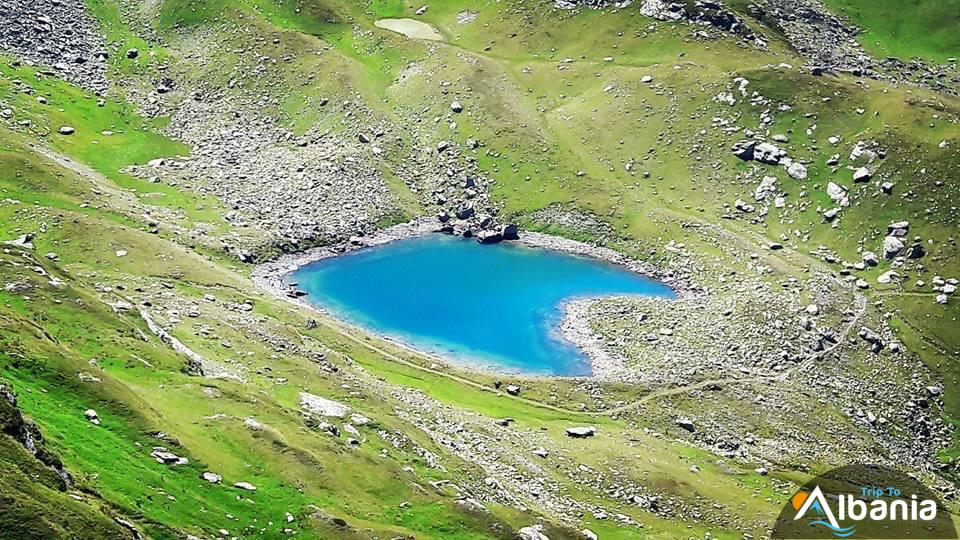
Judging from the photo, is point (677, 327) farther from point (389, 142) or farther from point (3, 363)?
point (3, 363)

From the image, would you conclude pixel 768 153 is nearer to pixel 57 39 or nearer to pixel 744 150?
pixel 744 150

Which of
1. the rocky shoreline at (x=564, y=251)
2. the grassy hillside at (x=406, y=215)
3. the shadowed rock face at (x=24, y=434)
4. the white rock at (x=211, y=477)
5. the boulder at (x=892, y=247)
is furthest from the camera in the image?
the boulder at (x=892, y=247)

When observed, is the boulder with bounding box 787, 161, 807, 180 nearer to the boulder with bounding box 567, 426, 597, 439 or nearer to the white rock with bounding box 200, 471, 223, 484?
the boulder with bounding box 567, 426, 597, 439

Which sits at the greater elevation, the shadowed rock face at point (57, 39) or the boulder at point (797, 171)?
the shadowed rock face at point (57, 39)

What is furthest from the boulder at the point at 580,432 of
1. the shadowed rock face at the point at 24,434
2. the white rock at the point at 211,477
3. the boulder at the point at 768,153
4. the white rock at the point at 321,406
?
the boulder at the point at 768,153

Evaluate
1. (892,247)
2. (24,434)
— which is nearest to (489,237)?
(892,247)

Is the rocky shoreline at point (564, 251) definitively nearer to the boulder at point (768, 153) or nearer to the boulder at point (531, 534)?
the boulder at point (768, 153)
